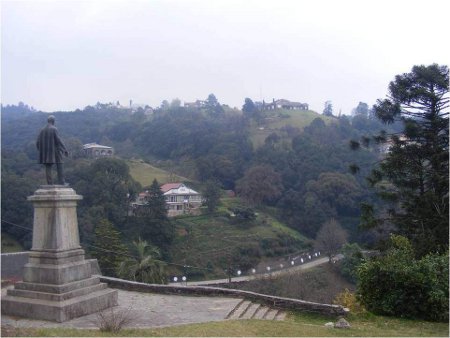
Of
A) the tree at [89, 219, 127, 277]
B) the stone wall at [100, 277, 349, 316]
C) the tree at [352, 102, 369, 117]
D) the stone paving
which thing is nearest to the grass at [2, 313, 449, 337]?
the stone wall at [100, 277, 349, 316]

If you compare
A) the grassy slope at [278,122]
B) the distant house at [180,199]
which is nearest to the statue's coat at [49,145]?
the distant house at [180,199]

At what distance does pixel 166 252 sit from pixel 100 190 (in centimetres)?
758

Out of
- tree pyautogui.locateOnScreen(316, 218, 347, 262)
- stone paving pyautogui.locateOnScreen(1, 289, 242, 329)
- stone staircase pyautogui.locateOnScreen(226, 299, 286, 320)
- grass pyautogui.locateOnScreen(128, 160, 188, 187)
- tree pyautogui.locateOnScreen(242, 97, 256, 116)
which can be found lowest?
tree pyautogui.locateOnScreen(316, 218, 347, 262)

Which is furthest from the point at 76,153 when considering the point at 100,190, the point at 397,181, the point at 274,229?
the point at 397,181

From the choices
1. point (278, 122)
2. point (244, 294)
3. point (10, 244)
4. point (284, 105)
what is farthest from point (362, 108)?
point (244, 294)

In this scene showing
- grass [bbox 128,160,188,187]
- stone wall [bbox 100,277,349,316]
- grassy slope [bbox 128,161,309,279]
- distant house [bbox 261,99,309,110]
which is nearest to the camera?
stone wall [bbox 100,277,349,316]

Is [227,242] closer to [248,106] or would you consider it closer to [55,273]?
[55,273]

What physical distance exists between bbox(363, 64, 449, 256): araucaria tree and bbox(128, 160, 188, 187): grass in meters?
40.8

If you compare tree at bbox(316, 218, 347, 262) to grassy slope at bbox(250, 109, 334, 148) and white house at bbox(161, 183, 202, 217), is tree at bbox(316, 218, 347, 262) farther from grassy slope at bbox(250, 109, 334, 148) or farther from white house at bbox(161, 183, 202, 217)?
grassy slope at bbox(250, 109, 334, 148)

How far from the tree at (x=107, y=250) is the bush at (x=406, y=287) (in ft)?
63.8

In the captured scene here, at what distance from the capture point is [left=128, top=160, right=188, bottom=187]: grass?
5645 centimetres

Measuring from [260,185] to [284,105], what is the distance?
2055 inches

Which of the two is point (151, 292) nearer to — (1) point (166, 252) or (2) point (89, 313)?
(2) point (89, 313)

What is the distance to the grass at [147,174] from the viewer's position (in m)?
56.5
